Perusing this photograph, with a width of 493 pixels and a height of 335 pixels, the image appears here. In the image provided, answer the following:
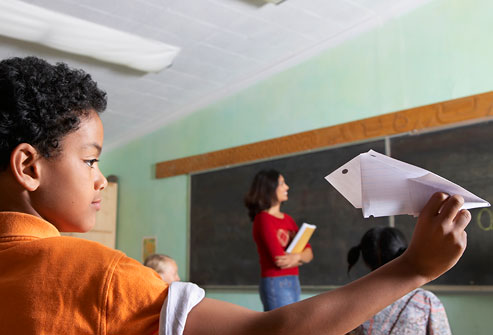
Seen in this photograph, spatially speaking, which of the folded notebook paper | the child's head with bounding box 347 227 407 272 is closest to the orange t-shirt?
the folded notebook paper

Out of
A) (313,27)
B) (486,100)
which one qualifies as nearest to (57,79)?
(486,100)

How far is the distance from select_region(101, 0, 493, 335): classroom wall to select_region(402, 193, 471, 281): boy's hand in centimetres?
298

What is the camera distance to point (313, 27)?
3.92 metres

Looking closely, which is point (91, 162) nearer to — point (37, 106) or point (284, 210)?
point (37, 106)

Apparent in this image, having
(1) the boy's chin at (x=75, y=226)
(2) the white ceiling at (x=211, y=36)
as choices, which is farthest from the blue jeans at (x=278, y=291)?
(1) the boy's chin at (x=75, y=226)

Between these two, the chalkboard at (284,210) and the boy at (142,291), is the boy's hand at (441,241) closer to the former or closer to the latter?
the boy at (142,291)

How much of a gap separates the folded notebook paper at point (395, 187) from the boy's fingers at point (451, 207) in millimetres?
20

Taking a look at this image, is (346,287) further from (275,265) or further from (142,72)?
(142,72)

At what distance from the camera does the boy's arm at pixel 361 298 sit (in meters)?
0.51

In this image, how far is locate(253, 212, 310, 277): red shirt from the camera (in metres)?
3.18

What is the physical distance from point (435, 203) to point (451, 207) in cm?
2

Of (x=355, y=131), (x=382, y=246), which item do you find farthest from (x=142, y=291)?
(x=355, y=131)

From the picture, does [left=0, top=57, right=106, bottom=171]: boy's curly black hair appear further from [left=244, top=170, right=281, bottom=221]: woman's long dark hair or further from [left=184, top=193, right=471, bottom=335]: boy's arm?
[left=244, top=170, right=281, bottom=221]: woman's long dark hair

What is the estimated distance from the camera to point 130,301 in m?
0.52
